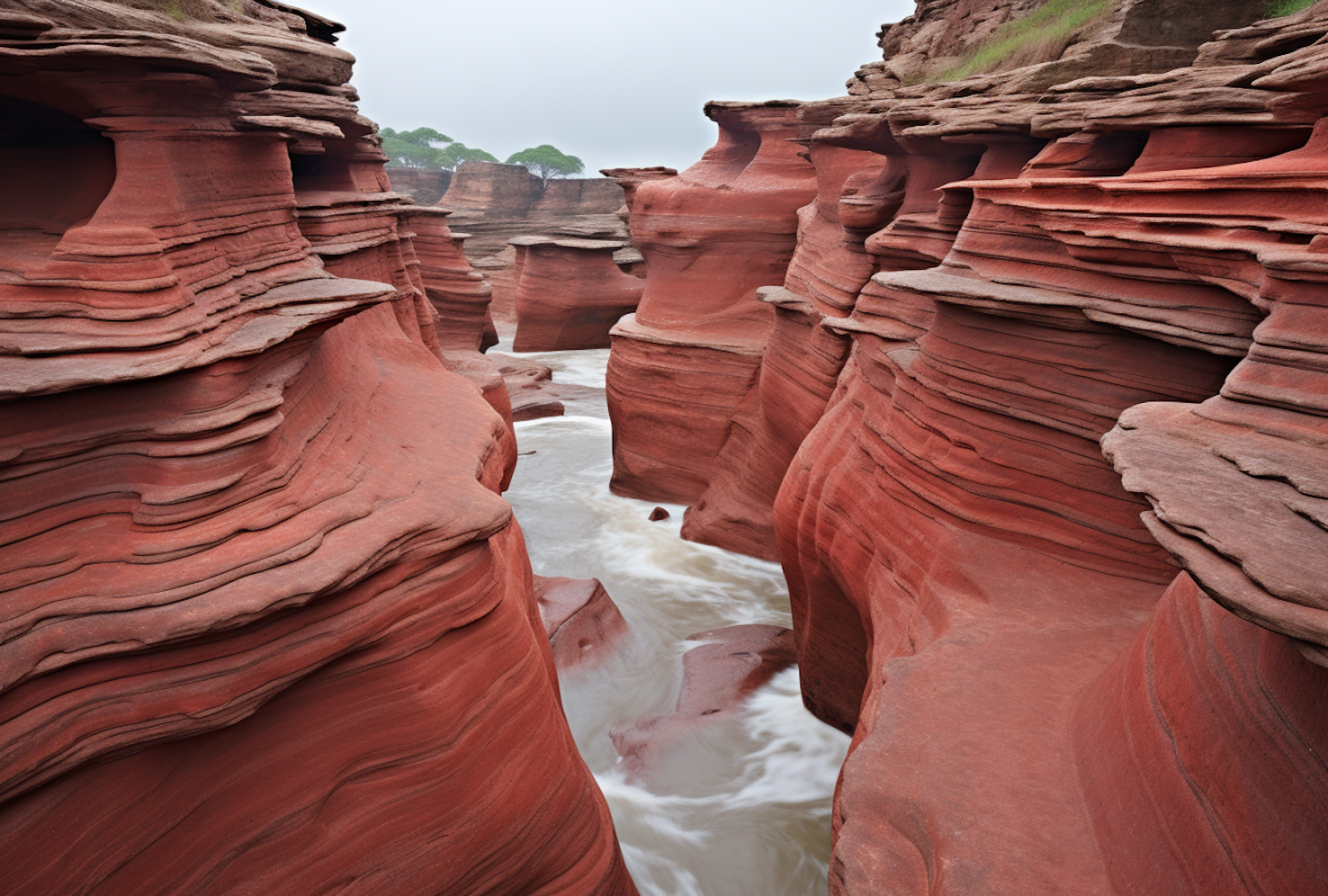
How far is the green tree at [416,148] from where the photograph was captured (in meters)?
54.7

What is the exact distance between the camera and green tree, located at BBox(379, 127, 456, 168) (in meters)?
54.7

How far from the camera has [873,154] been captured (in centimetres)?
995

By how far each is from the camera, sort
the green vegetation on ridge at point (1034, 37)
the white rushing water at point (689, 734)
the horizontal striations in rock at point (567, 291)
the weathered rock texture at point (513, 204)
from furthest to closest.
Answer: the weathered rock texture at point (513, 204)
the horizontal striations in rock at point (567, 291)
the green vegetation on ridge at point (1034, 37)
the white rushing water at point (689, 734)

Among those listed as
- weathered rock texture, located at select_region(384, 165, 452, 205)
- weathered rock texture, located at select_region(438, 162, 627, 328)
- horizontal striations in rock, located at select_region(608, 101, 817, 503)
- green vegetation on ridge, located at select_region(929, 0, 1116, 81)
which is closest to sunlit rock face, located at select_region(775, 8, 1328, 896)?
green vegetation on ridge, located at select_region(929, 0, 1116, 81)

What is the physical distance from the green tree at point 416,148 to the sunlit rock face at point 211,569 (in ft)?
174

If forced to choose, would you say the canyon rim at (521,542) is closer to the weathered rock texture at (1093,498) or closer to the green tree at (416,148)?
the weathered rock texture at (1093,498)

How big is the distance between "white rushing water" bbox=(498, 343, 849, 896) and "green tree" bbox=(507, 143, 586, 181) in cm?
4946

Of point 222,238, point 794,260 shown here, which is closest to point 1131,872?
point 222,238

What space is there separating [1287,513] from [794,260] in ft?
28.6

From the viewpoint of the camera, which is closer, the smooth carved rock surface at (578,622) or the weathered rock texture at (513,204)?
the smooth carved rock surface at (578,622)

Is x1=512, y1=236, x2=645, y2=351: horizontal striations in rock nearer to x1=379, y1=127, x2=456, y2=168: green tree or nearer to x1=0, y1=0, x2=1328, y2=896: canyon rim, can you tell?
x1=0, y1=0, x2=1328, y2=896: canyon rim

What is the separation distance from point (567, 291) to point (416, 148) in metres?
42.5

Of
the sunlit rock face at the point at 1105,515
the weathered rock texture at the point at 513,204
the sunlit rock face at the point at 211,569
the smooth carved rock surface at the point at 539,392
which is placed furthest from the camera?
the weathered rock texture at the point at 513,204

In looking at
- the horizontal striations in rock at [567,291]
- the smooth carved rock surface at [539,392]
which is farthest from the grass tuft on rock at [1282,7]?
the horizontal striations in rock at [567,291]
